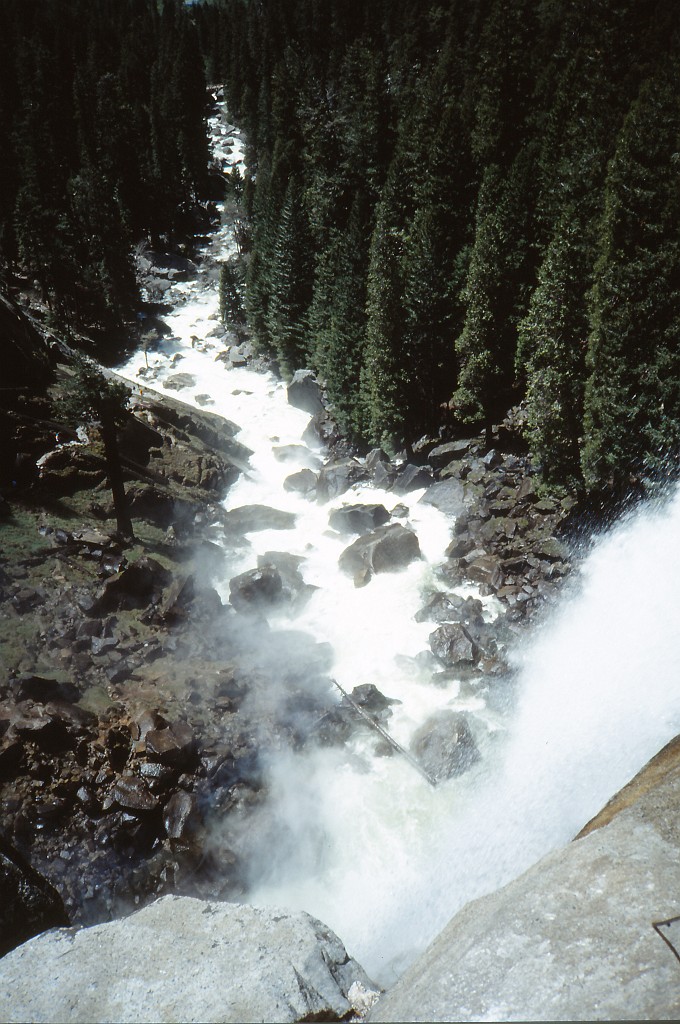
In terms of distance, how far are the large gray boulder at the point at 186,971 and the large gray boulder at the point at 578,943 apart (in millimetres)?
1179

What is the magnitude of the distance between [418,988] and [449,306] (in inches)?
1274

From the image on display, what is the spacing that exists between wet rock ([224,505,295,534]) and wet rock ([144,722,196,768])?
14.7 m

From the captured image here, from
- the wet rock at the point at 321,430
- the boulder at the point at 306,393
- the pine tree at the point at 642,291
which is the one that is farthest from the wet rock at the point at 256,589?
the boulder at the point at 306,393

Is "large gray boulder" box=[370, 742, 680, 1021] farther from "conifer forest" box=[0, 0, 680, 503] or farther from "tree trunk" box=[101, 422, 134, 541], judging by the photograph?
"tree trunk" box=[101, 422, 134, 541]

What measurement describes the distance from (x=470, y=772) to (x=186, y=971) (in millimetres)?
11928

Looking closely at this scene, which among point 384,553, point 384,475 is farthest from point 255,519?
point 384,553

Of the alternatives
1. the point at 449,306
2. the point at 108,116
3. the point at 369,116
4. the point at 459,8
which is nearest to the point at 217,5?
the point at 108,116

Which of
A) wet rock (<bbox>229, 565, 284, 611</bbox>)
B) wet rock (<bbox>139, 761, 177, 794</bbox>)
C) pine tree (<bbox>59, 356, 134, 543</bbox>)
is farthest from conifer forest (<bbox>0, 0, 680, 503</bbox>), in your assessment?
wet rock (<bbox>139, 761, 177, 794</bbox>)

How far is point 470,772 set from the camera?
17797 mm

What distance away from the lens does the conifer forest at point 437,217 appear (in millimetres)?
20984

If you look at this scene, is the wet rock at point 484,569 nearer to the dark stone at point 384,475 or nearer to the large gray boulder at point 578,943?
the dark stone at point 384,475

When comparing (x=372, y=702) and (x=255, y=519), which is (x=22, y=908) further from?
(x=255, y=519)

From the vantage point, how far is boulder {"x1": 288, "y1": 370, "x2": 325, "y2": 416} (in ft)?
145

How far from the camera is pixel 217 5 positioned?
120188 millimetres
